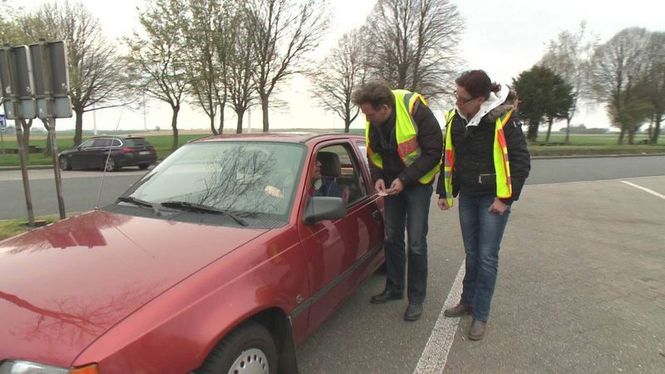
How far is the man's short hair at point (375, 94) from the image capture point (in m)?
3.50

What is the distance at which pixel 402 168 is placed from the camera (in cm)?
378

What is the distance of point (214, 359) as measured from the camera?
204 centimetres

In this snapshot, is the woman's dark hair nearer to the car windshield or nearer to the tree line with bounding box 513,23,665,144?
the car windshield

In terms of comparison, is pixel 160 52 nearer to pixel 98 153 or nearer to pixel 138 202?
pixel 98 153

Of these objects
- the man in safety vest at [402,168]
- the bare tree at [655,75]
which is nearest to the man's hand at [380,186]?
the man in safety vest at [402,168]

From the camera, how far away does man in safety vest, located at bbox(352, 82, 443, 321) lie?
3.57 metres

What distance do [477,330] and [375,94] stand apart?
1.98m

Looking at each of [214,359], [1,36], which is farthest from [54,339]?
[1,36]

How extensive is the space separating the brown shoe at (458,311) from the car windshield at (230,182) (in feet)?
6.23

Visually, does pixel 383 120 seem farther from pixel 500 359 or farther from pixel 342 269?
pixel 500 359

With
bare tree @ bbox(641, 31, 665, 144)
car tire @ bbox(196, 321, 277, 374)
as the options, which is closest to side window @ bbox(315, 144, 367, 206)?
car tire @ bbox(196, 321, 277, 374)

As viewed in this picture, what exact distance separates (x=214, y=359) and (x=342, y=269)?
1.39m

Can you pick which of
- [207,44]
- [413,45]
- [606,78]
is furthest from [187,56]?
[606,78]

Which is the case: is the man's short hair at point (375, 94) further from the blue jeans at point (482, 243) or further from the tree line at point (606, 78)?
the tree line at point (606, 78)
